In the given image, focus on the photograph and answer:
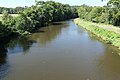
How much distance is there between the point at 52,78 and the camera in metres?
23.8

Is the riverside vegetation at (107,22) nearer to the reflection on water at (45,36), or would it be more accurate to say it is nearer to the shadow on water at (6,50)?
Result: the reflection on water at (45,36)

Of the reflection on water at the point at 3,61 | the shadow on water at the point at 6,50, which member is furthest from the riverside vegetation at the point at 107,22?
the reflection on water at the point at 3,61

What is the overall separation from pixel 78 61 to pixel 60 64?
3.04m

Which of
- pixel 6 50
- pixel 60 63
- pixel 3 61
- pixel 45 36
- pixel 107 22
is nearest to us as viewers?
pixel 60 63

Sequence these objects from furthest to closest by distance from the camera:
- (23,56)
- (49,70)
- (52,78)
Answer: (23,56) → (49,70) → (52,78)

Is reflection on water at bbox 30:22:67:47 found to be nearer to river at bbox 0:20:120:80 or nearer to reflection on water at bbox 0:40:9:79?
Result: river at bbox 0:20:120:80

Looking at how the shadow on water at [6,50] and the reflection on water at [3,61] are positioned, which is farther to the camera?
the shadow on water at [6,50]

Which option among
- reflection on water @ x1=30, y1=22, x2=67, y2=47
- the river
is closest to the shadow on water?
the river

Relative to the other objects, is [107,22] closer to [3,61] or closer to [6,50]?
[6,50]

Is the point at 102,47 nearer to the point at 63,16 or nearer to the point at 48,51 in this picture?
the point at 48,51

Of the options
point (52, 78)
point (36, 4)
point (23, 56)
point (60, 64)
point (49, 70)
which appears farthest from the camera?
point (36, 4)

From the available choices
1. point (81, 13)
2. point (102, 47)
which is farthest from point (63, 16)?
point (102, 47)

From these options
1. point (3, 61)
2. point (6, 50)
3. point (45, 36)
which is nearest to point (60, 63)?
point (3, 61)

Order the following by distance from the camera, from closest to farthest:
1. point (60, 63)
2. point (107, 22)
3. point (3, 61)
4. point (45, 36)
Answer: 1. point (60, 63)
2. point (3, 61)
3. point (45, 36)
4. point (107, 22)
